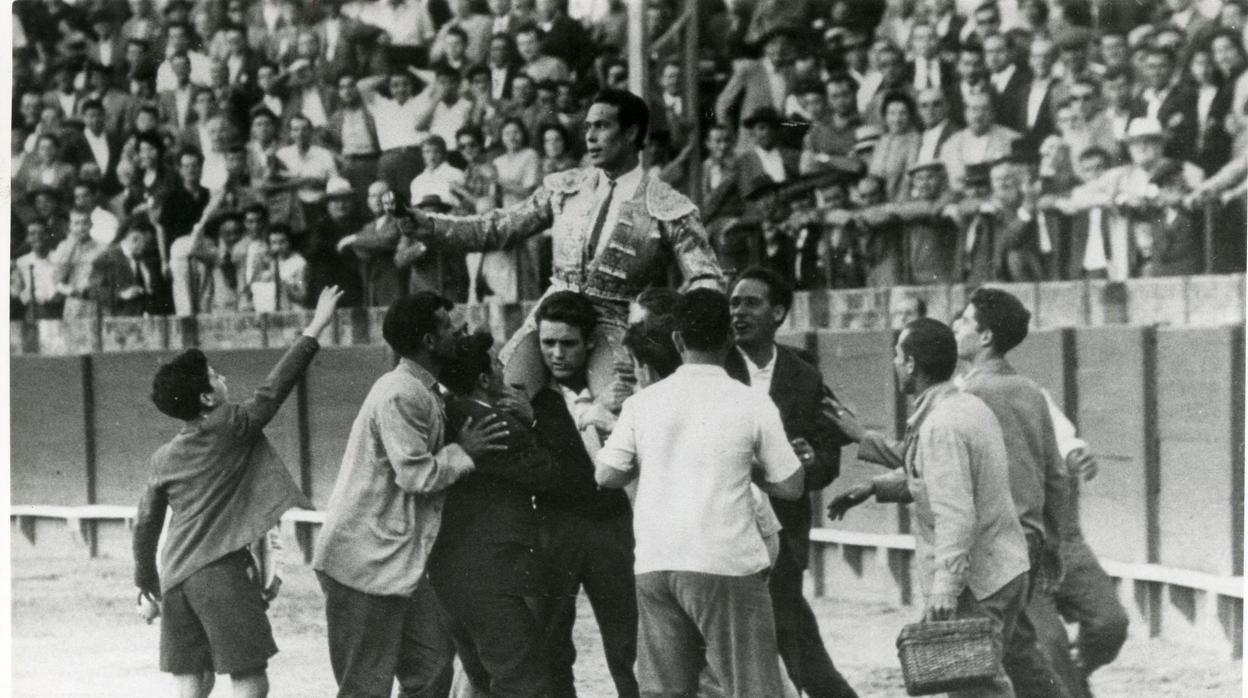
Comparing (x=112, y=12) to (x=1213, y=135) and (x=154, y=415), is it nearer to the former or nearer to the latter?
(x=154, y=415)

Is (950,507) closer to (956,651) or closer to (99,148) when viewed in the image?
(956,651)

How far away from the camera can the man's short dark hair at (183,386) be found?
487 centimetres

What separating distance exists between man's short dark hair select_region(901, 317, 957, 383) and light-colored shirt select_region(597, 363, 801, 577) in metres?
0.45

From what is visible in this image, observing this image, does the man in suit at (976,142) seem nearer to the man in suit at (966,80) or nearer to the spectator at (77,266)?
the man in suit at (966,80)

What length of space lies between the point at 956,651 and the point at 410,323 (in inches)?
58.7

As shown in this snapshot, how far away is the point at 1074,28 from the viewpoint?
7445 mm

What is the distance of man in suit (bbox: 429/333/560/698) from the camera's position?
178 inches

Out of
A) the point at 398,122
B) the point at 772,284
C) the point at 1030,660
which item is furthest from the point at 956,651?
the point at 398,122

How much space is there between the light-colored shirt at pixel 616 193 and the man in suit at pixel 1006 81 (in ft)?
8.84

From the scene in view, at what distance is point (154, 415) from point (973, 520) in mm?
5266

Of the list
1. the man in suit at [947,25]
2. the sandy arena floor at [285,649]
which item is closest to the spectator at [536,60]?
the man in suit at [947,25]

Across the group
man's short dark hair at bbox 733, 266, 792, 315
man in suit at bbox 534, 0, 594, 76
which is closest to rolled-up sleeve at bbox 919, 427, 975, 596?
man's short dark hair at bbox 733, 266, 792, 315

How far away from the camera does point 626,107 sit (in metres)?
5.00

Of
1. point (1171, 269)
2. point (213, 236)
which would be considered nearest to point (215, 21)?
point (213, 236)
